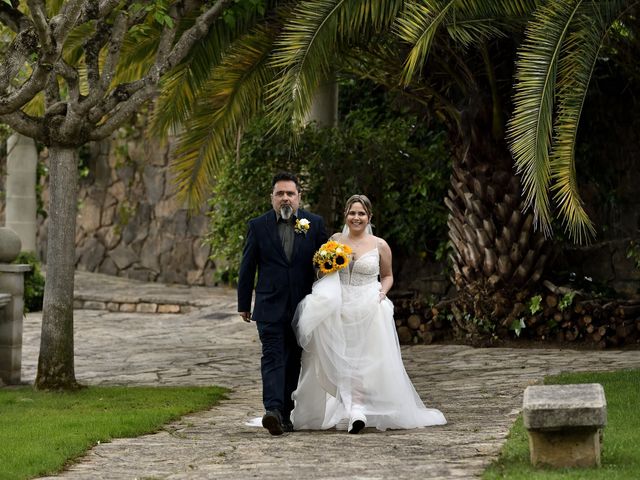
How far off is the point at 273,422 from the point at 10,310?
430cm

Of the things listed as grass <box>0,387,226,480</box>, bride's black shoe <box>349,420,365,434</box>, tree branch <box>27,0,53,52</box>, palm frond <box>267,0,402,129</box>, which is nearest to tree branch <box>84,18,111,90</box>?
tree branch <box>27,0,53,52</box>

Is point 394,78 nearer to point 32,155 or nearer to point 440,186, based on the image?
point 440,186

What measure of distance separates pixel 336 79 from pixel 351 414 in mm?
6834

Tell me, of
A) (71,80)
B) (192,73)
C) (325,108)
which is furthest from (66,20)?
(325,108)

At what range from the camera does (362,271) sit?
8141 mm

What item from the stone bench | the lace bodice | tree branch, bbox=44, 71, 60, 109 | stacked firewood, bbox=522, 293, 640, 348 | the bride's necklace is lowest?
the stone bench

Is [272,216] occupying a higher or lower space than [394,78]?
Result: lower

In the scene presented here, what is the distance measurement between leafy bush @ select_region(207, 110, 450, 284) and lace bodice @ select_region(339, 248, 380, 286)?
5.59 meters

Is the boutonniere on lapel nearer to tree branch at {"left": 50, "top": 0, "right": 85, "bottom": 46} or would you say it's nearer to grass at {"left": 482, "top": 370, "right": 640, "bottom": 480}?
grass at {"left": 482, "top": 370, "right": 640, "bottom": 480}

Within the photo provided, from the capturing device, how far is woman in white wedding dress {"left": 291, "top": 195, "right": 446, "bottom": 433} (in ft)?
25.9

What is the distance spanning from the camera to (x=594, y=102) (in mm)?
13328

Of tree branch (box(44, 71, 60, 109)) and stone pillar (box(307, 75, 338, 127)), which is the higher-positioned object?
stone pillar (box(307, 75, 338, 127))

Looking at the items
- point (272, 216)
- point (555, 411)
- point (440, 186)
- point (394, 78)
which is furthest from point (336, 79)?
point (555, 411)

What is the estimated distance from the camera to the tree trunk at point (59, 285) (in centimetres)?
996
